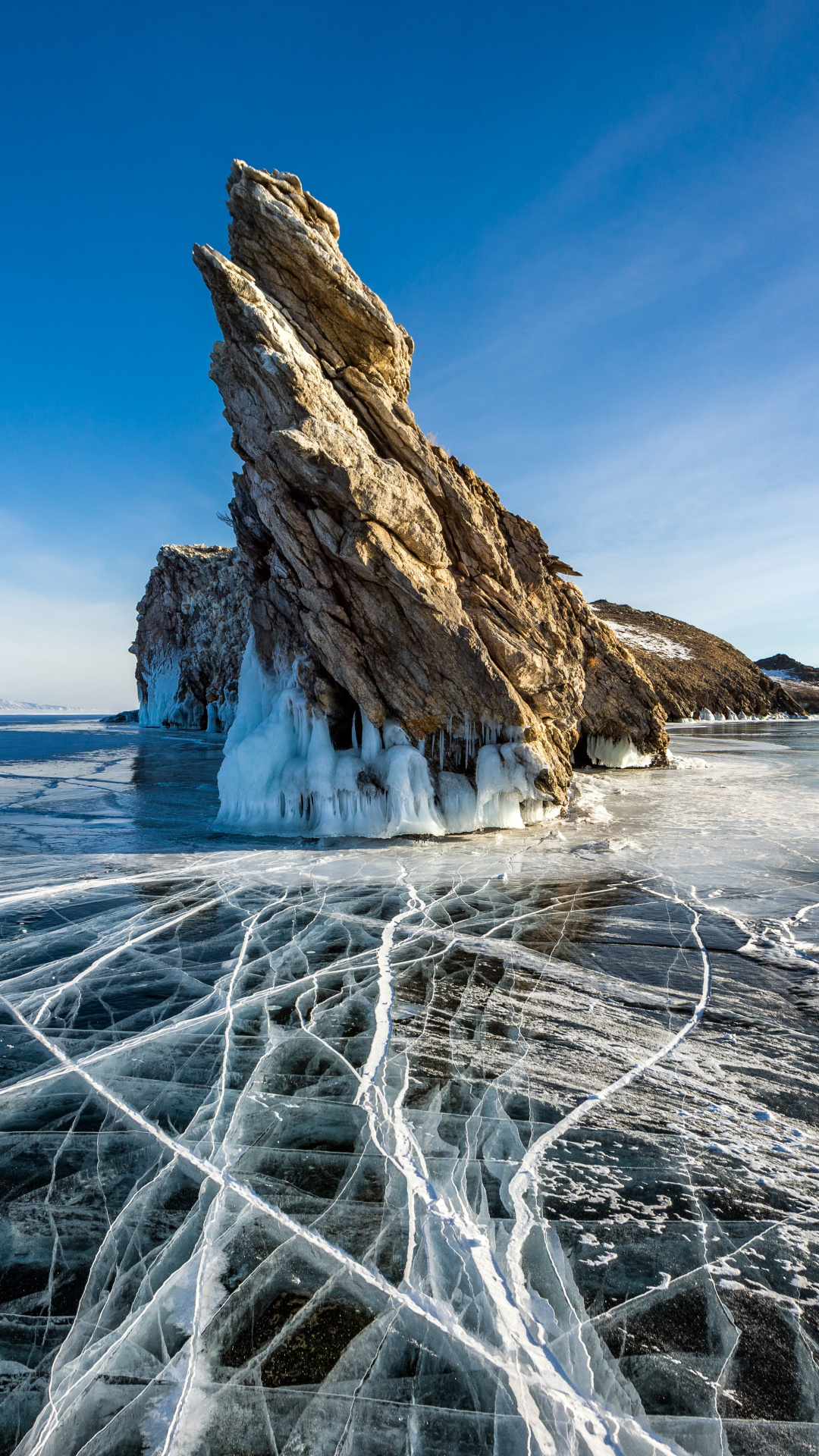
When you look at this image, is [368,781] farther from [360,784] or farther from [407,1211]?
[407,1211]

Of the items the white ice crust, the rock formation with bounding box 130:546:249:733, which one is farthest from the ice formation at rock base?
the rock formation with bounding box 130:546:249:733

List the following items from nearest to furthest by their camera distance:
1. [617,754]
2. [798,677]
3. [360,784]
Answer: [360,784] < [617,754] < [798,677]

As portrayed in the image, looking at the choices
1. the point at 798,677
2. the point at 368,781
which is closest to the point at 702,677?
the point at 798,677

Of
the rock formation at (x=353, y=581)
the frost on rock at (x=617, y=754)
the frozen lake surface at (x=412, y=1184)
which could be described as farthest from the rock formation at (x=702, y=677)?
the frozen lake surface at (x=412, y=1184)

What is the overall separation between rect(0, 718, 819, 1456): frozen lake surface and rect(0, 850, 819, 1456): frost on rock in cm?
1

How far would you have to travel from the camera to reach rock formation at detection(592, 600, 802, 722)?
229 feet

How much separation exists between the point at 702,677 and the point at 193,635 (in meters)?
61.4

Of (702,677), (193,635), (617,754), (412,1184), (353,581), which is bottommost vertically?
(412,1184)

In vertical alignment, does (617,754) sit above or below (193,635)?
below

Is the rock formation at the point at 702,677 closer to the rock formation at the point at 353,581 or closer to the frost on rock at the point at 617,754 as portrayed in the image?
the frost on rock at the point at 617,754

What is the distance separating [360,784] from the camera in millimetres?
12719

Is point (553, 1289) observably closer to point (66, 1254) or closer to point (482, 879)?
point (66, 1254)

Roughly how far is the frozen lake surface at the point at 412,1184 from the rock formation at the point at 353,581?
592cm

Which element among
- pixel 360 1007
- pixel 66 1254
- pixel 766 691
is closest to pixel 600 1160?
pixel 360 1007
